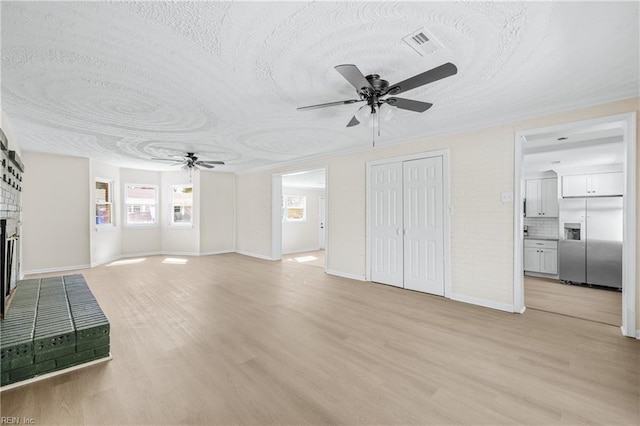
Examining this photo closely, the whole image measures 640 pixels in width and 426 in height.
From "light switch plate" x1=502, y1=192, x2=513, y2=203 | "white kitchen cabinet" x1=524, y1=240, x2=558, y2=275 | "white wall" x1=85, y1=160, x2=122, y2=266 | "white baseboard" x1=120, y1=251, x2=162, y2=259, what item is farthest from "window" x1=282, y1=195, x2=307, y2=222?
"light switch plate" x1=502, y1=192, x2=513, y2=203

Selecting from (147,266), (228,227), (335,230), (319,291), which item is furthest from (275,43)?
(228,227)

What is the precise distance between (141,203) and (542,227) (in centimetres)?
1070

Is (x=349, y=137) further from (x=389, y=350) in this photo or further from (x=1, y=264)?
(x=1, y=264)

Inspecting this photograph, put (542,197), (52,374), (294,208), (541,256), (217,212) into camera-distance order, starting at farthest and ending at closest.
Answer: (294,208) < (217,212) < (542,197) < (541,256) < (52,374)

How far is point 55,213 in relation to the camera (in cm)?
586

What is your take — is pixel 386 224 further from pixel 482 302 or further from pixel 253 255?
pixel 253 255

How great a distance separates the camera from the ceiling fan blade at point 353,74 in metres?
1.87

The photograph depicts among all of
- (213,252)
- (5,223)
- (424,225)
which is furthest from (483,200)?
(213,252)

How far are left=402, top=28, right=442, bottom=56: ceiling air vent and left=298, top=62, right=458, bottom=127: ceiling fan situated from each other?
211 mm

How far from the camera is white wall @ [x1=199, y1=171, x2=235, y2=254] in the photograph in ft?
26.9

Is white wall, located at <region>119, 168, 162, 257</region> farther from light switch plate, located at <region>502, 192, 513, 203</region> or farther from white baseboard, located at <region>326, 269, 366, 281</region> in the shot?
light switch plate, located at <region>502, 192, 513, 203</region>

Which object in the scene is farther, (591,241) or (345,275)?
(345,275)

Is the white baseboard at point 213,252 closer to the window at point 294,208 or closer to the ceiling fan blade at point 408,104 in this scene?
the window at point 294,208

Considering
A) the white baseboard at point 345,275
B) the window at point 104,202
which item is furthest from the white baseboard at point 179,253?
the white baseboard at point 345,275
